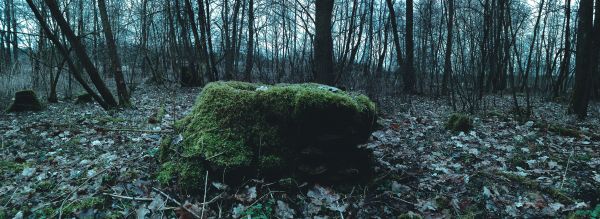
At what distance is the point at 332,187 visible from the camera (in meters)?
3.21

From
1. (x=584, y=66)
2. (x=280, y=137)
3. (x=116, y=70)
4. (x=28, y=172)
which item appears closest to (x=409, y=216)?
(x=280, y=137)

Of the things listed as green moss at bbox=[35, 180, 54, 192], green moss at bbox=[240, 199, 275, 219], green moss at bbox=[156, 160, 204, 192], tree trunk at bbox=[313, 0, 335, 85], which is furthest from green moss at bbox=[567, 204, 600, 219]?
tree trunk at bbox=[313, 0, 335, 85]

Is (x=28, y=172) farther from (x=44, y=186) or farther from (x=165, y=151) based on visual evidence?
(x=165, y=151)

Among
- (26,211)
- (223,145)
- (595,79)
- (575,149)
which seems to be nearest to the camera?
(26,211)

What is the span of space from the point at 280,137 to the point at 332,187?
715mm

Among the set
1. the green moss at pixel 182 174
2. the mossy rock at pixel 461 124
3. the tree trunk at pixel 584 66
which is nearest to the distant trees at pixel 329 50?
the tree trunk at pixel 584 66

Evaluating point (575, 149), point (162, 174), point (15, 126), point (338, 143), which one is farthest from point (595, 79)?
point (15, 126)

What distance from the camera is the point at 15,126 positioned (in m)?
6.35

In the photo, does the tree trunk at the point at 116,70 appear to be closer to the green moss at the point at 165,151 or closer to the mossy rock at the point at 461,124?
the green moss at the point at 165,151

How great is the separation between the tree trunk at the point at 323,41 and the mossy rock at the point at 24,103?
744 centimetres

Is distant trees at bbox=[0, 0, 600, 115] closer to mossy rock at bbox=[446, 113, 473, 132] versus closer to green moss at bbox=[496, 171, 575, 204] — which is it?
mossy rock at bbox=[446, 113, 473, 132]

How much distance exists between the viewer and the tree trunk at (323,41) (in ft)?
28.3

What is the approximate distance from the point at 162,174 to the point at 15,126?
17.3ft

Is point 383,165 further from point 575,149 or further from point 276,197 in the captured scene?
point 575,149
